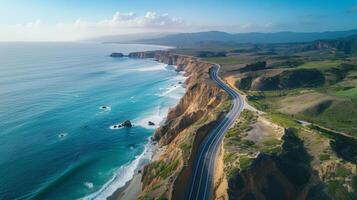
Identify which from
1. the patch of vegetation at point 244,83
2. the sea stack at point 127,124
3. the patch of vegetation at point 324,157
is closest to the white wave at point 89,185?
the sea stack at point 127,124

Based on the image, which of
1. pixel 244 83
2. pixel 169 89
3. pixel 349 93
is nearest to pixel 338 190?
pixel 349 93

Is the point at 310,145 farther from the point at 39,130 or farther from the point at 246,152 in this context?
the point at 39,130

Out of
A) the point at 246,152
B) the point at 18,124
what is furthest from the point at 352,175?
the point at 18,124

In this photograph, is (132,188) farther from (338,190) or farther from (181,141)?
(338,190)

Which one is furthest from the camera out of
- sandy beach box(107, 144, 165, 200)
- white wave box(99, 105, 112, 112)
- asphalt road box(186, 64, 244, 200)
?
white wave box(99, 105, 112, 112)

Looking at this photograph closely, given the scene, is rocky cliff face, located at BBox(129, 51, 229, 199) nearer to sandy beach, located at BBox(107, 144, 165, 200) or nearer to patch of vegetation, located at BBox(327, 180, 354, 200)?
sandy beach, located at BBox(107, 144, 165, 200)

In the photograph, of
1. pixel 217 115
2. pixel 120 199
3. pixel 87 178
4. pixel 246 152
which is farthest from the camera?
pixel 217 115

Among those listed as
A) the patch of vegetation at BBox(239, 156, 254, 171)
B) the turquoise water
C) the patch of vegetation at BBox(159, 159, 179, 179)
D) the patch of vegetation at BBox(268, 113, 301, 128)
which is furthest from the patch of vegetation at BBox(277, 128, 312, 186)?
the turquoise water
